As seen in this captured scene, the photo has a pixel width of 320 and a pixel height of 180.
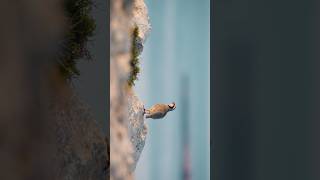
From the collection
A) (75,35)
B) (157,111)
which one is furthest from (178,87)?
(75,35)

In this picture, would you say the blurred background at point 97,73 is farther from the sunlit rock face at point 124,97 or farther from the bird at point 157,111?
the bird at point 157,111

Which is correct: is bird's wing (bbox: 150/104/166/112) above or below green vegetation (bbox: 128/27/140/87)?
below

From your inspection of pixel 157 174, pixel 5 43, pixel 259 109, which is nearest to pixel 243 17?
pixel 259 109

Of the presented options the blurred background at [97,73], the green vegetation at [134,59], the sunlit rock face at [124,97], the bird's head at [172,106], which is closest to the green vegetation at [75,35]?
the blurred background at [97,73]

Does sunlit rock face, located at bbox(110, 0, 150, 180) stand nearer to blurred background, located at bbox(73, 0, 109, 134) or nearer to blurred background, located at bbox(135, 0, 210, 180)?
blurred background, located at bbox(135, 0, 210, 180)

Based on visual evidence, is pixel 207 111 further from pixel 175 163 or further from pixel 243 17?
pixel 243 17

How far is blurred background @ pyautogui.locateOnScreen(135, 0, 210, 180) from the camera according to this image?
2207 millimetres

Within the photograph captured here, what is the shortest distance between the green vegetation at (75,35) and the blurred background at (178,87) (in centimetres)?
71

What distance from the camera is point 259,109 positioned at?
6.92ft

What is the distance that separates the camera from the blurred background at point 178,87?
2.21m

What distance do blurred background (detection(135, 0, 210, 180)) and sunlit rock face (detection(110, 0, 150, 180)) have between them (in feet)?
0.38

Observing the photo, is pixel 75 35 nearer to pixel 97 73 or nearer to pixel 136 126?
pixel 97 73

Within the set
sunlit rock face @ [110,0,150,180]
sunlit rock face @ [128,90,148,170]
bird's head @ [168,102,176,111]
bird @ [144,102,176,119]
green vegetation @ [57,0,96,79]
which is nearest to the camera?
green vegetation @ [57,0,96,79]

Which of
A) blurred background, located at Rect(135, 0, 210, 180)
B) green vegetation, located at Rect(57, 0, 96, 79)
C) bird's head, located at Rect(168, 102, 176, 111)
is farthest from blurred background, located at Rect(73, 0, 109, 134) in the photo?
bird's head, located at Rect(168, 102, 176, 111)
